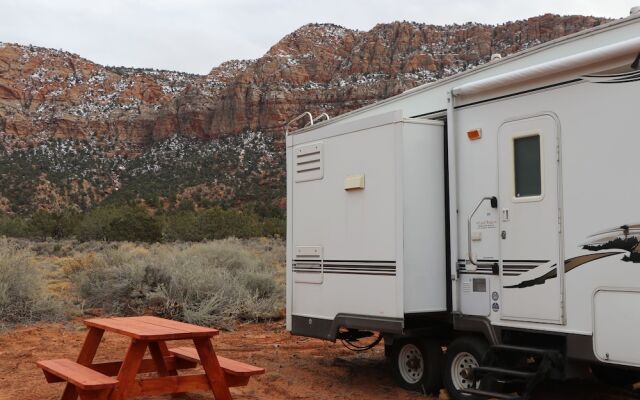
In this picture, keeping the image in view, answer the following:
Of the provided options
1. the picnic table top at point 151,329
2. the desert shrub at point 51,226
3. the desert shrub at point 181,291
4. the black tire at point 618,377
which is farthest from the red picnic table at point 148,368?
the desert shrub at point 51,226

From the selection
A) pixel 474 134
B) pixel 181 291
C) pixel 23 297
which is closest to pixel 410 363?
pixel 474 134

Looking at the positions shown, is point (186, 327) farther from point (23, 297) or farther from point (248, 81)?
point (248, 81)

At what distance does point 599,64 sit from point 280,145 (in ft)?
166

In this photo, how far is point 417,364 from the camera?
7.01 m

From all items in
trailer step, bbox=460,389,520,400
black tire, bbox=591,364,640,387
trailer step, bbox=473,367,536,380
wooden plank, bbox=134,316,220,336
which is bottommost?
black tire, bbox=591,364,640,387

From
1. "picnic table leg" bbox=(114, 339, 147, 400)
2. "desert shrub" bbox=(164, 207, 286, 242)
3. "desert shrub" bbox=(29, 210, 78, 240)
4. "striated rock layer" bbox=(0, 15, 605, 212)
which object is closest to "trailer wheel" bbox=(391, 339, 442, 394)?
"picnic table leg" bbox=(114, 339, 147, 400)

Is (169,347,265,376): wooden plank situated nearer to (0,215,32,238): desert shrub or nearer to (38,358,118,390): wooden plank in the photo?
(38,358,118,390): wooden plank

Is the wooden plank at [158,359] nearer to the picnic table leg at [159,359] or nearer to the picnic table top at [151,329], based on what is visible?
the picnic table leg at [159,359]

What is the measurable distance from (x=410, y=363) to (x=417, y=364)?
3.6 inches

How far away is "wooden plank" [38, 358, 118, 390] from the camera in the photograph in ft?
17.6

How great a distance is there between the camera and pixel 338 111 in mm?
55156

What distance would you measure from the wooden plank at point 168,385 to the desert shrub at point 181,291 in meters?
5.53

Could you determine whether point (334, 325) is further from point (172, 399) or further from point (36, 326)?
point (36, 326)

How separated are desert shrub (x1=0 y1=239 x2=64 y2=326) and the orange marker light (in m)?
8.33
